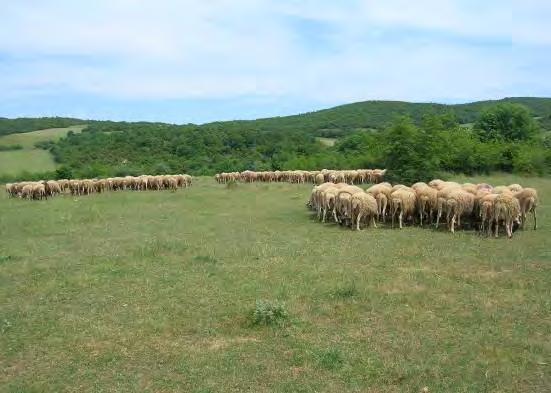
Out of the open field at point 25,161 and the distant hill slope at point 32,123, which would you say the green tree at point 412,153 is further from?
the distant hill slope at point 32,123

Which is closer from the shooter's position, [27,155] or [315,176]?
[315,176]

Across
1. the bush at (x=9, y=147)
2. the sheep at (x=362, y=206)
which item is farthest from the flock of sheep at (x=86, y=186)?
the bush at (x=9, y=147)

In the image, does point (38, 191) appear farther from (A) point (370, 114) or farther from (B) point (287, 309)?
(A) point (370, 114)

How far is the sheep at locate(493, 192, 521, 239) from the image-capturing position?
15.6m

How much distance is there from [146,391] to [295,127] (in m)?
93.0

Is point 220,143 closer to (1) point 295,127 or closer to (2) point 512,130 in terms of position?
(1) point 295,127

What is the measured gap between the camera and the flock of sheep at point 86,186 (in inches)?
1330

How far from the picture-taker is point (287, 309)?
927cm

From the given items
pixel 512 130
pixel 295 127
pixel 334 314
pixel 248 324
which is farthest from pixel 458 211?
pixel 295 127

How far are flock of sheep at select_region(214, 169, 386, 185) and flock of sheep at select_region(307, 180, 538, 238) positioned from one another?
17.1m

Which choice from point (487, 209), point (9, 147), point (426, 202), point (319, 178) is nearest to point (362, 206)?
point (426, 202)

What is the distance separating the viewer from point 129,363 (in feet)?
24.5

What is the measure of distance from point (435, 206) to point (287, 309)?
32.2 ft

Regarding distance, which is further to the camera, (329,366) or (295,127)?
(295,127)
